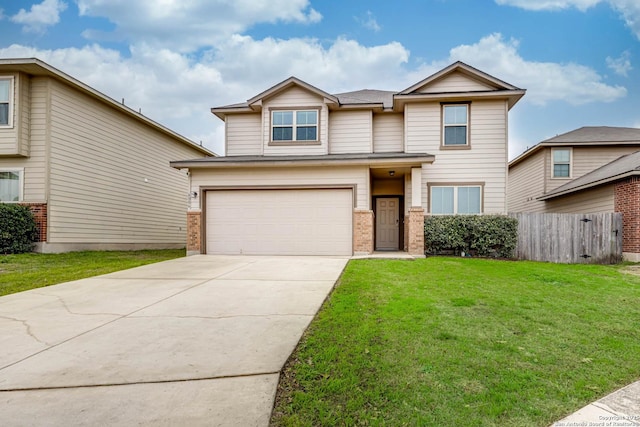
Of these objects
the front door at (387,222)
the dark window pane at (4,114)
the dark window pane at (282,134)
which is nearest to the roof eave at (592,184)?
the front door at (387,222)

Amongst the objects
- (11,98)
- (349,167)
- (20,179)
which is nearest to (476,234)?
(349,167)

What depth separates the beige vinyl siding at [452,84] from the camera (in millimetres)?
13984

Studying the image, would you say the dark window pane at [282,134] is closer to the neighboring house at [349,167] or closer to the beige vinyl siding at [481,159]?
the neighboring house at [349,167]

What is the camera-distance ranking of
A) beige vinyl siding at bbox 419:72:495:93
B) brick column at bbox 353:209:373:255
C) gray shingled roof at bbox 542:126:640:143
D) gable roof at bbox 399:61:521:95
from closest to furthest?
brick column at bbox 353:209:373:255, gable roof at bbox 399:61:521:95, beige vinyl siding at bbox 419:72:495:93, gray shingled roof at bbox 542:126:640:143

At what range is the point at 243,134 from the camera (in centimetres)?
1542

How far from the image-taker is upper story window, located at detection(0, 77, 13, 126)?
1222cm

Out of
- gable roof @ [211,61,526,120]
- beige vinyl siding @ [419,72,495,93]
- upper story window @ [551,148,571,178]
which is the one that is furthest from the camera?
upper story window @ [551,148,571,178]

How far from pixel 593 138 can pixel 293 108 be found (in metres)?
13.9

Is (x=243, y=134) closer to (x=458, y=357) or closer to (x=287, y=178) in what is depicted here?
(x=287, y=178)

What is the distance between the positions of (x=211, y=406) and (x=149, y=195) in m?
16.6

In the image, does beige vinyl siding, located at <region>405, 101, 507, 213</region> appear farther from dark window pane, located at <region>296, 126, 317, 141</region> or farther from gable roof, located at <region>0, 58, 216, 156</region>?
gable roof, located at <region>0, 58, 216, 156</region>

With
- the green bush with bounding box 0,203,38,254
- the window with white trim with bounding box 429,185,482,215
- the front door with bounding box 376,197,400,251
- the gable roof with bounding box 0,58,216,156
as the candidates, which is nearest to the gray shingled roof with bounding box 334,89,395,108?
the front door with bounding box 376,197,400,251

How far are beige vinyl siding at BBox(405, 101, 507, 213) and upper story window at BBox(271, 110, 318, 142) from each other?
4.28 m

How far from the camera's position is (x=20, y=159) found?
40.8 feet
